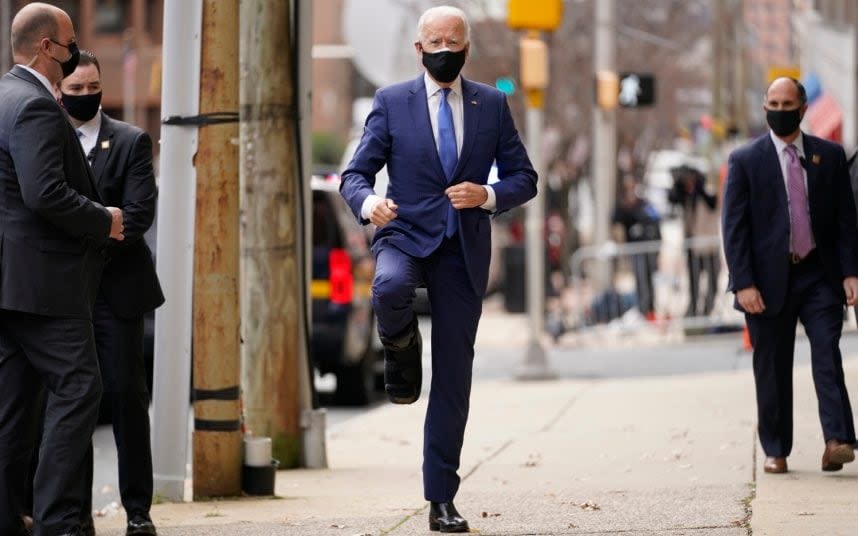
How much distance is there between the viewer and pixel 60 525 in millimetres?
6477

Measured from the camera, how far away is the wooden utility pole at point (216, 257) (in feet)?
27.7

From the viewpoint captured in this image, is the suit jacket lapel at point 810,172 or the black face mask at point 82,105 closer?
the black face mask at point 82,105

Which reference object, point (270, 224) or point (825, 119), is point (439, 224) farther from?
point (825, 119)

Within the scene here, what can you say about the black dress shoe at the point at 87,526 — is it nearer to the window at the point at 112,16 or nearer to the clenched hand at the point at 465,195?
the clenched hand at the point at 465,195

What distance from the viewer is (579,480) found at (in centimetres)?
886

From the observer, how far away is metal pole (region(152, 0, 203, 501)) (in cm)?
848

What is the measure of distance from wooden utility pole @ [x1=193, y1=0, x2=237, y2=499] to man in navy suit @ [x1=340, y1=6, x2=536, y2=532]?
167cm

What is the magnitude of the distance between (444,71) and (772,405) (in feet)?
9.03

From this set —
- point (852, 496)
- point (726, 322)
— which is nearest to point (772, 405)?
point (852, 496)

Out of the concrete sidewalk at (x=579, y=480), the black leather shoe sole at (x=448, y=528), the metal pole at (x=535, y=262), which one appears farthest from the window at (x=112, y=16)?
the black leather shoe sole at (x=448, y=528)

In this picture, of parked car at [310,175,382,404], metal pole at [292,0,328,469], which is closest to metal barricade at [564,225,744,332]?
parked car at [310,175,382,404]

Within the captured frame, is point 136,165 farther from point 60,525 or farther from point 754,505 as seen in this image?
point 754,505

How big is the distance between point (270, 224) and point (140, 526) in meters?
2.70

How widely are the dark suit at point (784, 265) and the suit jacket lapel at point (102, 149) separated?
9.80 feet
